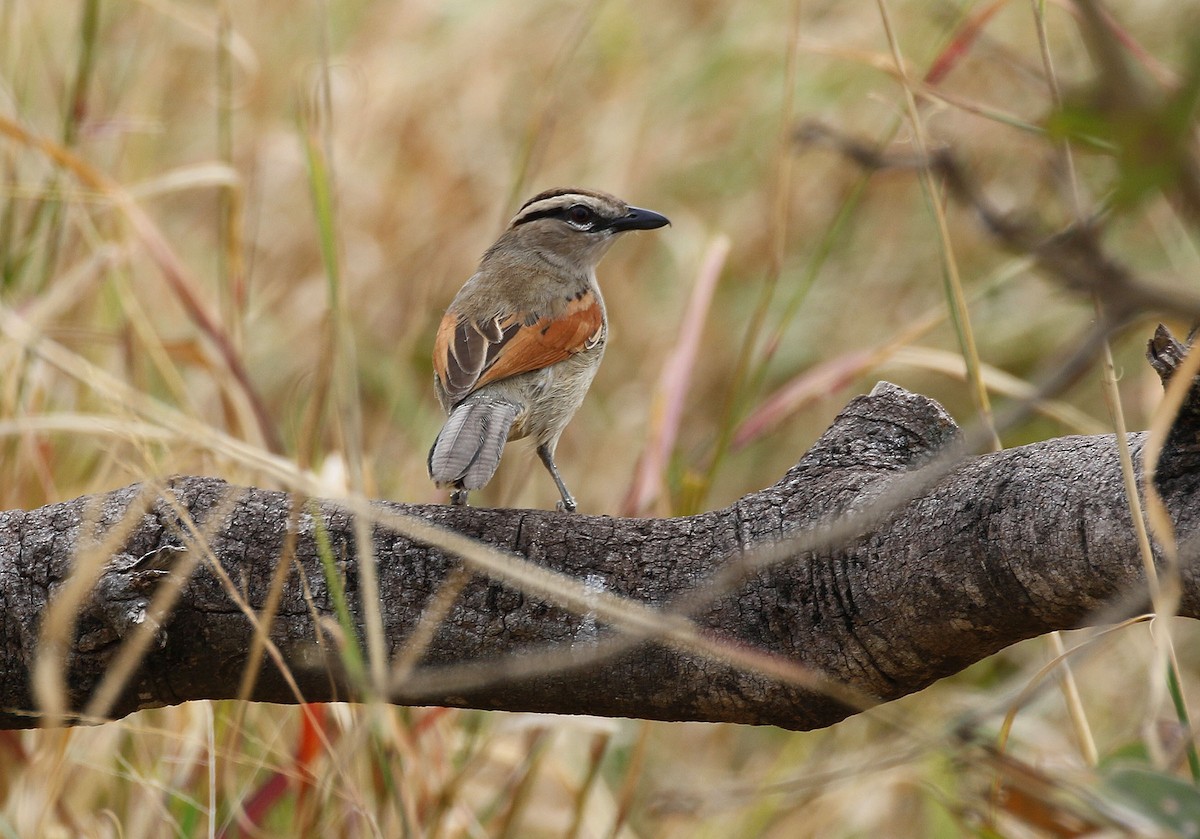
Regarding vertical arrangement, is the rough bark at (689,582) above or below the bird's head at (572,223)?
below

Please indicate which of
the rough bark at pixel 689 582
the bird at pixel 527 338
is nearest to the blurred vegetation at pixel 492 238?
the bird at pixel 527 338

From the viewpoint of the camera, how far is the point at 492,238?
6.21 metres

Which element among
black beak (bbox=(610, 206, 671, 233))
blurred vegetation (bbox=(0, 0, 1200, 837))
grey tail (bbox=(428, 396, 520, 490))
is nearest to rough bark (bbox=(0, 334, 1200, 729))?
grey tail (bbox=(428, 396, 520, 490))

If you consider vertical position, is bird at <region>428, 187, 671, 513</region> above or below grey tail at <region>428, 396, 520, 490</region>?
above

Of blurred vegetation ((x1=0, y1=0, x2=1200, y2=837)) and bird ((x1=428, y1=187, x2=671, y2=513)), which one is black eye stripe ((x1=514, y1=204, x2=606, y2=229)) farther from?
blurred vegetation ((x1=0, y1=0, x2=1200, y2=837))

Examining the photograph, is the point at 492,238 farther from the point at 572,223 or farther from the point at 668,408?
the point at 668,408

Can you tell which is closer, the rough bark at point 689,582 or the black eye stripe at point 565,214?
the rough bark at point 689,582

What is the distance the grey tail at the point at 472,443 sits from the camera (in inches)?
113

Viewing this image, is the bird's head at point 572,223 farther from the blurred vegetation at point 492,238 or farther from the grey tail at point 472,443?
the grey tail at point 472,443

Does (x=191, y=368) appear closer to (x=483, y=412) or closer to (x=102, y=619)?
(x=483, y=412)

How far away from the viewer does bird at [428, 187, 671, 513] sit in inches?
126

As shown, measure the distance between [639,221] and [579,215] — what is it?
0.76 ft

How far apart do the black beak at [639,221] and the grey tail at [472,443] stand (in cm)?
113

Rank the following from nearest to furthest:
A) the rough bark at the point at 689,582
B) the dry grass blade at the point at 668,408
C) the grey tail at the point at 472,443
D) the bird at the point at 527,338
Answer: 1. the rough bark at the point at 689,582
2. the grey tail at the point at 472,443
3. the bird at the point at 527,338
4. the dry grass blade at the point at 668,408
